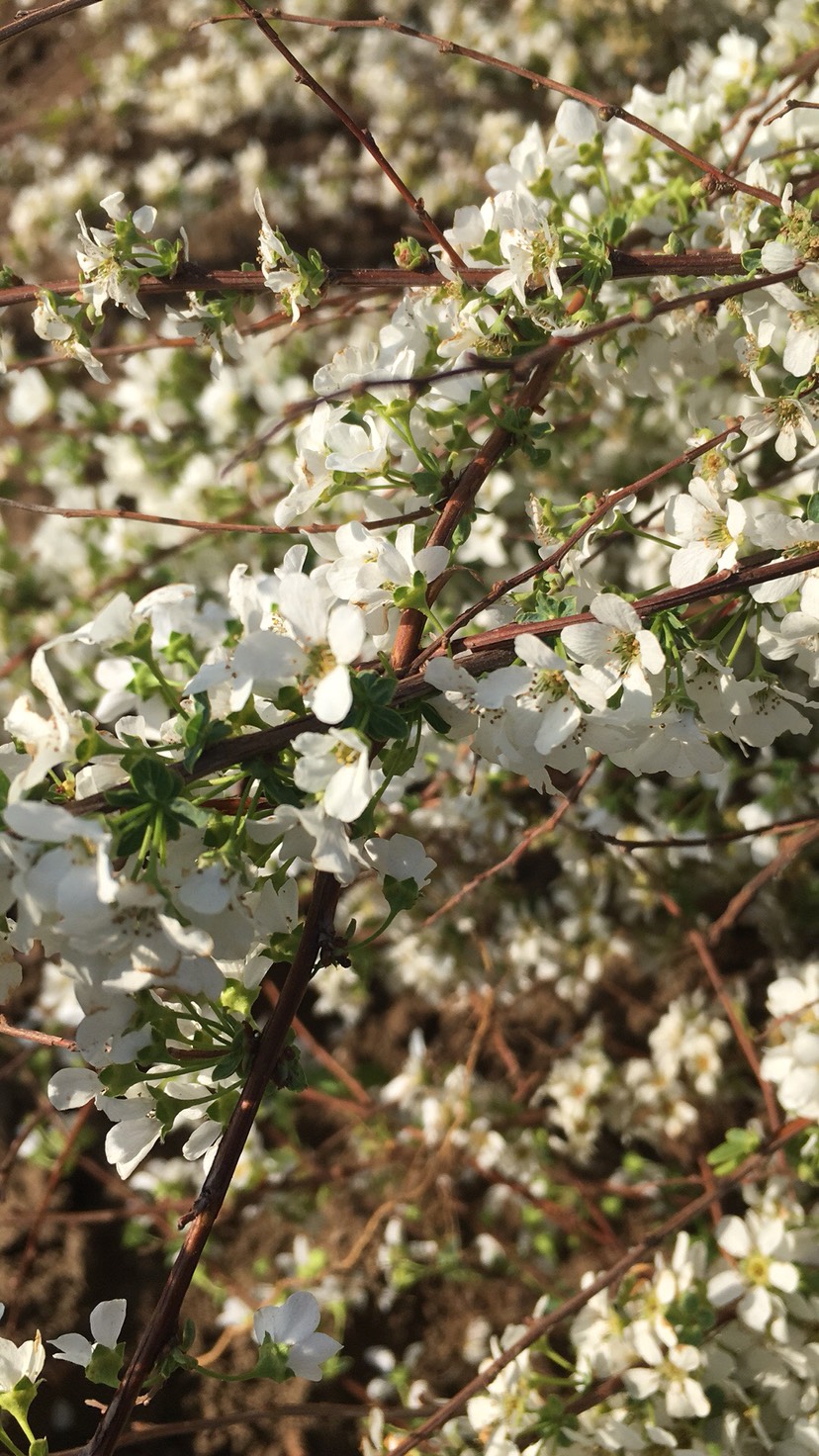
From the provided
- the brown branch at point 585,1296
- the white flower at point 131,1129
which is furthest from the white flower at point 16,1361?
the brown branch at point 585,1296

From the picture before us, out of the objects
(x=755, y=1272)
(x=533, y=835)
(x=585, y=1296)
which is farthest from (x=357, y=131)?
(x=755, y=1272)

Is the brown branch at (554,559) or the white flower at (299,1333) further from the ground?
the brown branch at (554,559)

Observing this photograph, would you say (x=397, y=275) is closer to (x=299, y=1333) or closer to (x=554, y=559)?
(x=554, y=559)

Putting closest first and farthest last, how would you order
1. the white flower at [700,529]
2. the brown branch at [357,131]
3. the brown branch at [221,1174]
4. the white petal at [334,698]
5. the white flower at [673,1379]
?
the white petal at [334,698] < the brown branch at [221,1174] < the white flower at [700,529] < the brown branch at [357,131] < the white flower at [673,1379]

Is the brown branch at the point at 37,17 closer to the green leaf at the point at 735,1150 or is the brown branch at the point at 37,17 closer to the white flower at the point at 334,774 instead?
the white flower at the point at 334,774

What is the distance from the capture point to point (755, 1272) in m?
1.50

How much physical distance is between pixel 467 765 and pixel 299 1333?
1.09 metres

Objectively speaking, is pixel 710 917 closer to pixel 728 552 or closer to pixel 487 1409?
pixel 487 1409

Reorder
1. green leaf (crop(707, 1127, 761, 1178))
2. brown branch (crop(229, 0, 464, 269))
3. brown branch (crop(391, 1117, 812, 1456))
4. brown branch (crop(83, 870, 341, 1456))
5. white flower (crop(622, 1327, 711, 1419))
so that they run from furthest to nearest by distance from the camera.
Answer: green leaf (crop(707, 1127, 761, 1178)), white flower (crop(622, 1327, 711, 1419)), brown branch (crop(391, 1117, 812, 1456)), brown branch (crop(229, 0, 464, 269)), brown branch (crop(83, 870, 341, 1456))

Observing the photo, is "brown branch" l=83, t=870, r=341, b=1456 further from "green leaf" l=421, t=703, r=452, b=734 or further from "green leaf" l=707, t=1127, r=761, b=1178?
"green leaf" l=707, t=1127, r=761, b=1178

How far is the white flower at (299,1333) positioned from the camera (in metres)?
0.91

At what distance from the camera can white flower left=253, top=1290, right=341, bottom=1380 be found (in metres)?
0.91

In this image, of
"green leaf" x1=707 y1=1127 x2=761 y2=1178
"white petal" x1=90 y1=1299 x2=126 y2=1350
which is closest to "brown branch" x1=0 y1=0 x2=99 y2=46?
"white petal" x1=90 y1=1299 x2=126 y2=1350

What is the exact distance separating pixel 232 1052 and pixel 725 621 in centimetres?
55
